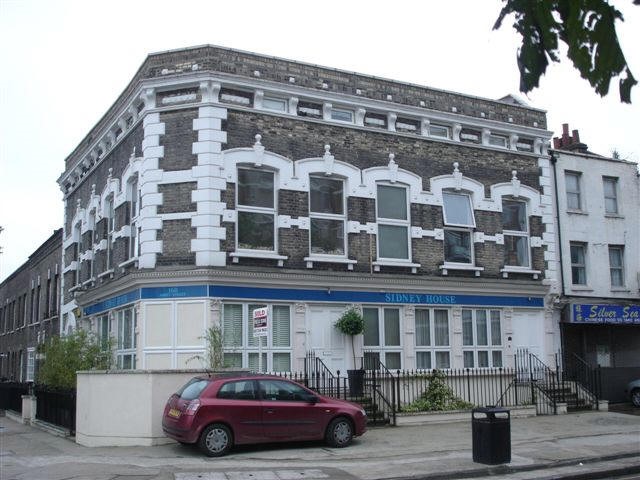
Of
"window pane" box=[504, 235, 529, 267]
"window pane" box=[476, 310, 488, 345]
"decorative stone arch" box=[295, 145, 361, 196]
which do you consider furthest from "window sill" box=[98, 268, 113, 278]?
"window pane" box=[504, 235, 529, 267]

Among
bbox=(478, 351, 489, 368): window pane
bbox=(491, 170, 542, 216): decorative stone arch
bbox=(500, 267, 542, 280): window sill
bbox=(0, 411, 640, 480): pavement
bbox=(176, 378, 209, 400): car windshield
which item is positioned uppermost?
bbox=(491, 170, 542, 216): decorative stone arch

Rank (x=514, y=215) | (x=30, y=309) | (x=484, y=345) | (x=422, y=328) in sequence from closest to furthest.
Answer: (x=422, y=328) → (x=484, y=345) → (x=514, y=215) → (x=30, y=309)

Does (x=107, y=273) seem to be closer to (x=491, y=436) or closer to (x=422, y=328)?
(x=422, y=328)

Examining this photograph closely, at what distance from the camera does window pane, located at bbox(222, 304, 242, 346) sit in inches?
714

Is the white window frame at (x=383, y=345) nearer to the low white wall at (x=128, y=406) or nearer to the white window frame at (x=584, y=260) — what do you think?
the low white wall at (x=128, y=406)

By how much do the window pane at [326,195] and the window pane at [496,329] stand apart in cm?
607

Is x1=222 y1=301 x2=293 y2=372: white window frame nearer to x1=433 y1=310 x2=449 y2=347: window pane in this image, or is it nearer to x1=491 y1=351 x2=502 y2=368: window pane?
x1=433 y1=310 x2=449 y2=347: window pane

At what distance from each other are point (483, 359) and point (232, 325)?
8.25 meters

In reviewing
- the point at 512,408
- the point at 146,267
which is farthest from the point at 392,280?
the point at 146,267

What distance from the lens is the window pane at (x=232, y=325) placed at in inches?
714

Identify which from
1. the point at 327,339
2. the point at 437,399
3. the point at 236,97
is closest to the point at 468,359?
the point at 437,399

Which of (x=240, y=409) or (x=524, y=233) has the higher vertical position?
(x=524, y=233)

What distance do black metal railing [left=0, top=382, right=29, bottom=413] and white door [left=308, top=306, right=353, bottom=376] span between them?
10.5 metres

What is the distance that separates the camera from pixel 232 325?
18.2m
